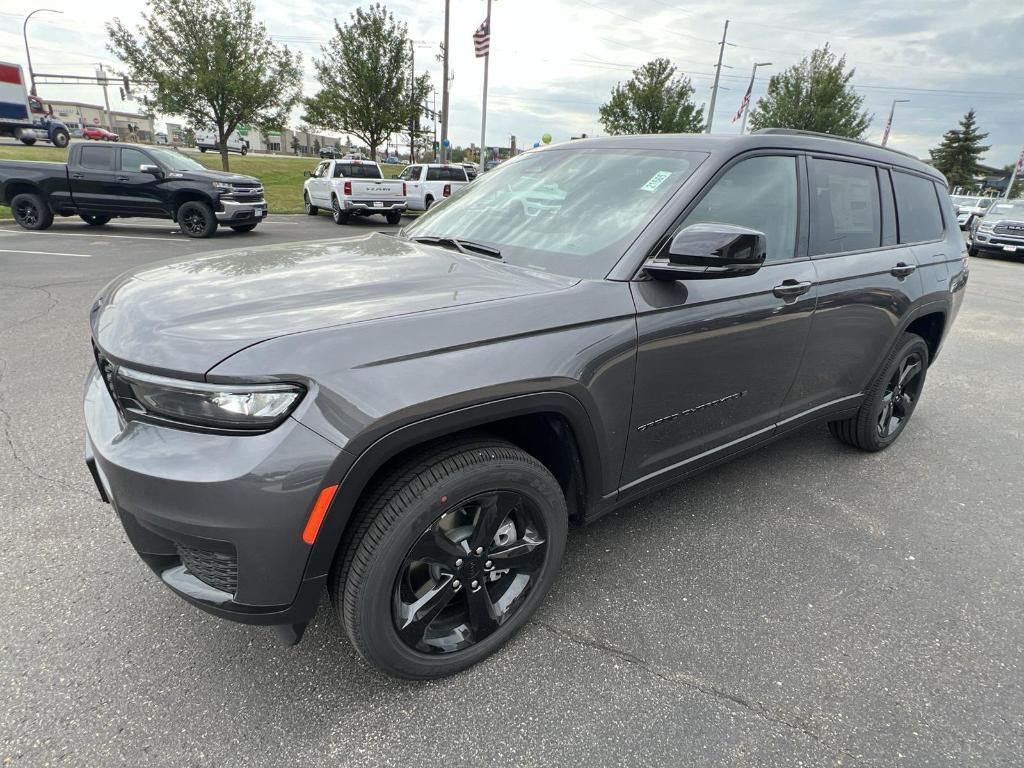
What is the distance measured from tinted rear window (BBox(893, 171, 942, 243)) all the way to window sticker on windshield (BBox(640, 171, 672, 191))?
71.6 inches

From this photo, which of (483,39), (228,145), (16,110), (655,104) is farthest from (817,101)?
(228,145)

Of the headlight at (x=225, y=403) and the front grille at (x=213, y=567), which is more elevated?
the headlight at (x=225, y=403)

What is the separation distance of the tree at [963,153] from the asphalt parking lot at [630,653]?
242 ft

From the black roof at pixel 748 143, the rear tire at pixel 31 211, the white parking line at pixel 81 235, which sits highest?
the black roof at pixel 748 143

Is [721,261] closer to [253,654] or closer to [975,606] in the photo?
[975,606]

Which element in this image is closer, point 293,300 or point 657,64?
point 293,300

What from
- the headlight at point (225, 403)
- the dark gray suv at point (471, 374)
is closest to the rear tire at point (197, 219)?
the dark gray suv at point (471, 374)

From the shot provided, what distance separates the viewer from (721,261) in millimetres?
1935

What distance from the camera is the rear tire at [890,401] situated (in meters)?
3.46

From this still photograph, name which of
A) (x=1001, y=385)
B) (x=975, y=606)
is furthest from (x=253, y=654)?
(x=1001, y=385)

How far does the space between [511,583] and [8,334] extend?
18.3 ft

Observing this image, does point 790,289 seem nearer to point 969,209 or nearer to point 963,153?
point 969,209

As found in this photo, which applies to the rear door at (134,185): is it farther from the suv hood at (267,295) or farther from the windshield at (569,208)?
the suv hood at (267,295)

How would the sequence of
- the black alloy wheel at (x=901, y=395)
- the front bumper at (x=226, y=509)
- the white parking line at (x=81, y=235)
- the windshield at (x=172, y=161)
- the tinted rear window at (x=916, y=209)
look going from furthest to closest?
the windshield at (x=172, y=161)
the white parking line at (x=81, y=235)
the black alloy wheel at (x=901, y=395)
the tinted rear window at (x=916, y=209)
the front bumper at (x=226, y=509)
